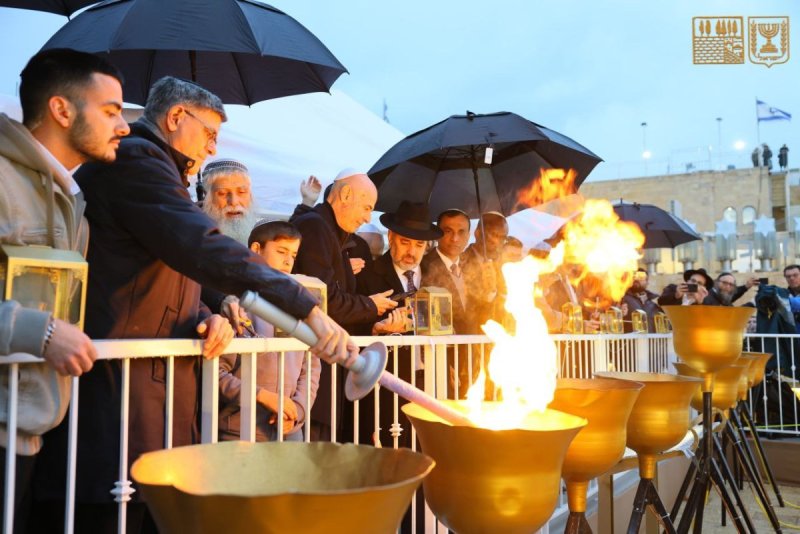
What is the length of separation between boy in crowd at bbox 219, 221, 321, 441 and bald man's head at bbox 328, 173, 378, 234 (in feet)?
1.76

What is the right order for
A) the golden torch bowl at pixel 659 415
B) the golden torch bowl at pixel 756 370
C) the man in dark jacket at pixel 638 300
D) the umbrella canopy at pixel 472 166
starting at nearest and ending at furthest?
1. the golden torch bowl at pixel 659 415
2. the umbrella canopy at pixel 472 166
3. the golden torch bowl at pixel 756 370
4. the man in dark jacket at pixel 638 300

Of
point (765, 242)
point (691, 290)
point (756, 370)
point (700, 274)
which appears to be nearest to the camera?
point (756, 370)

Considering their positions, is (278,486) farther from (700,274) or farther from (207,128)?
(700,274)

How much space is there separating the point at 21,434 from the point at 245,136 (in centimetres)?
352

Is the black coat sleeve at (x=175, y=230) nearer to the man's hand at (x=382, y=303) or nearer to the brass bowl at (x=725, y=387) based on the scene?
the man's hand at (x=382, y=303)

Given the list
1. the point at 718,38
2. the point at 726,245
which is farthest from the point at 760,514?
the point at 726,245

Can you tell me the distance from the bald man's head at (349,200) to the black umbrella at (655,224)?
22.0ft

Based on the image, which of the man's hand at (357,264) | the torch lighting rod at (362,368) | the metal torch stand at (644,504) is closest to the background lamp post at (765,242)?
the man's hand at (357,264)

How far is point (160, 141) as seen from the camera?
207 centimetres

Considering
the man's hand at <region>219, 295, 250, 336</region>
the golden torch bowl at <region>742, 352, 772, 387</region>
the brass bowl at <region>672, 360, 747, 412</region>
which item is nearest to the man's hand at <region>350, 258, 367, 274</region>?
the man's hand at <region>219, 295, 250, 336</region>

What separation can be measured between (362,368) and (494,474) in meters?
0.34

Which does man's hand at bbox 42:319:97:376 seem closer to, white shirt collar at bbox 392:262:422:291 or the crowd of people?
the crowd of people

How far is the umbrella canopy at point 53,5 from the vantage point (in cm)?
379

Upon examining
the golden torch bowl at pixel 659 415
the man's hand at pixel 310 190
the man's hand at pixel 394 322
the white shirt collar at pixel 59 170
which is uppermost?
the man's hand at pixel 310 190
